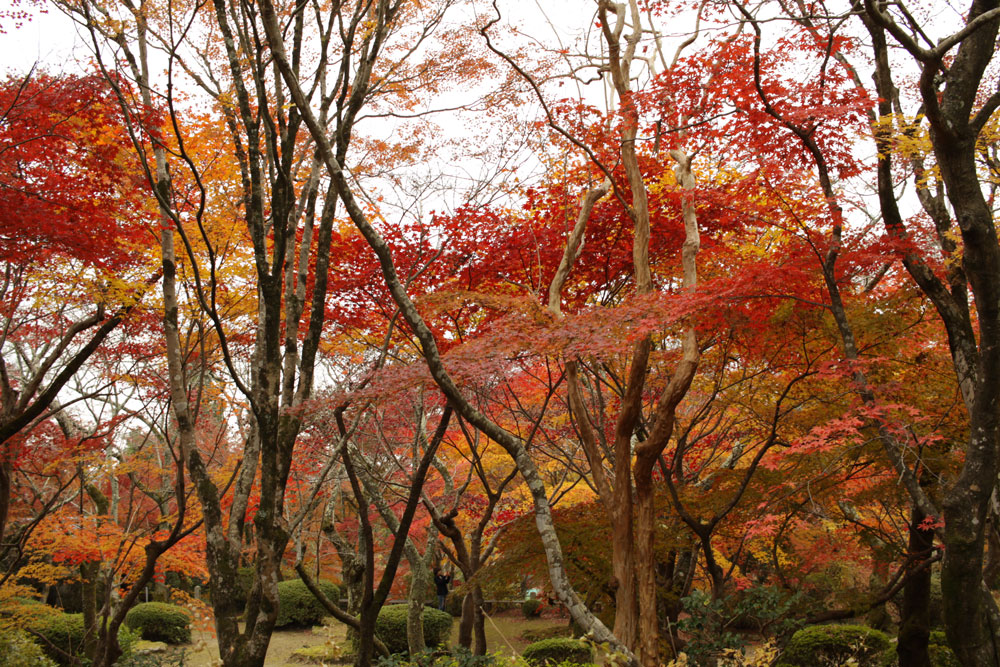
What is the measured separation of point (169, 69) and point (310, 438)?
6776mm

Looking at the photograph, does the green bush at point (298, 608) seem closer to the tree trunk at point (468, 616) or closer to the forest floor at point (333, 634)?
the forest floor at point (333, 634)

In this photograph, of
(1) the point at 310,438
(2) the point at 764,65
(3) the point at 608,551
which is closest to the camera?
(2) the point at 764,65

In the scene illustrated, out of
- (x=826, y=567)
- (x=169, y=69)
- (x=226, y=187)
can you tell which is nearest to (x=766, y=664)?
(x=169, y=69)

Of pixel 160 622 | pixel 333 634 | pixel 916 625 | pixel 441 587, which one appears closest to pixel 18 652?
pixel 333 634

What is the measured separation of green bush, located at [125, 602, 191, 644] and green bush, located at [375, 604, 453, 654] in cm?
510

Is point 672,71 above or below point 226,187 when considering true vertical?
below

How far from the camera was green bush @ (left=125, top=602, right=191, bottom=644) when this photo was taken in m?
14.6

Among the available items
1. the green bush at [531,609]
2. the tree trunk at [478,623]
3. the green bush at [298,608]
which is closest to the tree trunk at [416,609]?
the tree trunk at [478,623]

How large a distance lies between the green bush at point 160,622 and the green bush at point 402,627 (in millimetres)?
5102

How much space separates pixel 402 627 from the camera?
12344 millimetres

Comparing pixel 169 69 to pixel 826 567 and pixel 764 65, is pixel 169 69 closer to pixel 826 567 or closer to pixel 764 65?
pixel 764 65

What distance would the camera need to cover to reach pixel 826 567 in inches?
543

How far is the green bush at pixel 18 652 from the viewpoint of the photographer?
8.34m

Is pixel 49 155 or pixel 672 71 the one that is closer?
pixel 672 71
